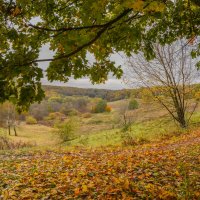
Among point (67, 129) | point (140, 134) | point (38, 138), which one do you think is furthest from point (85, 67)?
point (38, 138)

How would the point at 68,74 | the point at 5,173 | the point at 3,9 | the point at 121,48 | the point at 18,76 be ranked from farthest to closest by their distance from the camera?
1. the point at 5,173
2. the point at 121,48
3. the point at 68,74
4. the point at 3,9
5. the point at 18,76

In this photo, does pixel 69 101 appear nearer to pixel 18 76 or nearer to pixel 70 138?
pixel 70 138

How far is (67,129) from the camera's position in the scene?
113 feet

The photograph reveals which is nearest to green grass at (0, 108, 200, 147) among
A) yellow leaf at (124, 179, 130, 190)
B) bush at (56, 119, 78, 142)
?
bush at (56, 119, 78, 142)

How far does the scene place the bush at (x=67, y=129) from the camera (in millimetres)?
34219

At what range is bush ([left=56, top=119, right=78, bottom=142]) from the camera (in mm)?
34219

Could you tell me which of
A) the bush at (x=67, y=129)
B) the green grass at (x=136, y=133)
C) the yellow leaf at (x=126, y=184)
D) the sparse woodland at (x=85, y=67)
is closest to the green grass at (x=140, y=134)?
the green grass at (x=136, y=133)

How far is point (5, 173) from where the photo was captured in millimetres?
10570

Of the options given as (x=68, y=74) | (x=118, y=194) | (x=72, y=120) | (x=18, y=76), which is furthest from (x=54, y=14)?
(x=72, y=120)

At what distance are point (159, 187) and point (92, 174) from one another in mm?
2495

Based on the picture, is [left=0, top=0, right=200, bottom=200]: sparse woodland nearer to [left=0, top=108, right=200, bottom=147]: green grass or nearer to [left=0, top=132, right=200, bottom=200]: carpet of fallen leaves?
[left=0, top=132, right=200, bottom=200]: carpet of fallen leaves

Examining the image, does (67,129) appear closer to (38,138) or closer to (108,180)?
(38,138)

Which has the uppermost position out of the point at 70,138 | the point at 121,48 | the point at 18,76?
the point at 121,48

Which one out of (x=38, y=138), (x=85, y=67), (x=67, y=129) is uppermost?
(x=85, y=67)
